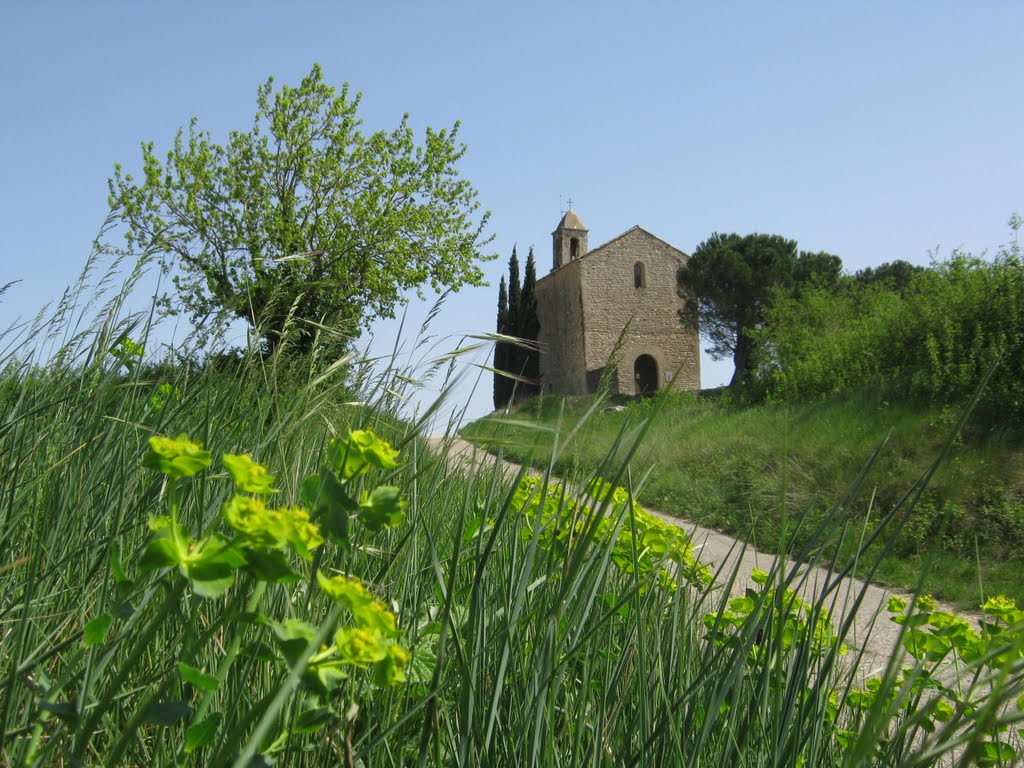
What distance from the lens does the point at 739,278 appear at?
88.3ft

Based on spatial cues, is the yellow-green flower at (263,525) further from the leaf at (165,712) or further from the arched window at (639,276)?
the arched window at (639,276)

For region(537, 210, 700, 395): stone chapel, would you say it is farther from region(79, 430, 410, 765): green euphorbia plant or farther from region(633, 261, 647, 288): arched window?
region(79, 430, 410, 765): green euphorbia plant

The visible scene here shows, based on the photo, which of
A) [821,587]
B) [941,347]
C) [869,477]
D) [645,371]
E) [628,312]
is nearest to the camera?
[821,587]

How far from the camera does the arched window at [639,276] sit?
31.6m

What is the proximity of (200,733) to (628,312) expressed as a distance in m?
32.8

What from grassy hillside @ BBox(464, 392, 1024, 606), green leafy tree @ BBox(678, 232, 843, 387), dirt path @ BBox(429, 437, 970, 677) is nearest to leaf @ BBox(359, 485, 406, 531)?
dirt path @ BBox(429, 437, 970, 677)

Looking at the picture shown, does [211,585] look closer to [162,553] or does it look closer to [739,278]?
[162,553]

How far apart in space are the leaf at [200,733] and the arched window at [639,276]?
31724 millimetres

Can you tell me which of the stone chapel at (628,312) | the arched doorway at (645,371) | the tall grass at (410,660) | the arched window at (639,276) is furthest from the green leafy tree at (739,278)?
the tall grass at (410,660)

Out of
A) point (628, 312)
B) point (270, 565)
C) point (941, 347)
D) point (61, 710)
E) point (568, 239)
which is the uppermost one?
point (568, 239)

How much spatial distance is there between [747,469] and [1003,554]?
2031 mm

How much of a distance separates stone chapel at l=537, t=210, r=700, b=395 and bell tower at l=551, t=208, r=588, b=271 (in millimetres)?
3231

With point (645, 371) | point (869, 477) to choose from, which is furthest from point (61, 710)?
point (645, 371)

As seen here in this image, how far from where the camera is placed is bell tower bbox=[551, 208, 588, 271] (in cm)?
3634
